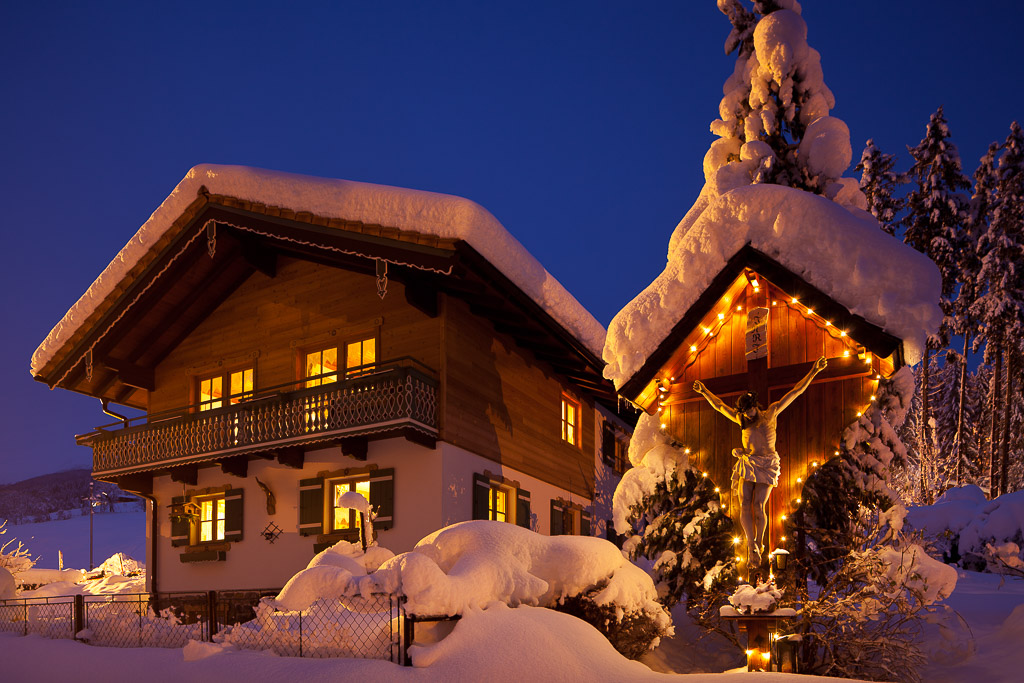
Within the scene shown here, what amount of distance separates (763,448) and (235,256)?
47.9 feet

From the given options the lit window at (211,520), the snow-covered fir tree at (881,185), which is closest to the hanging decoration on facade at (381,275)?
the lit window at (211,520)

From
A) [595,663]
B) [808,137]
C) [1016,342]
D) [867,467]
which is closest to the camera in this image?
[595,663]

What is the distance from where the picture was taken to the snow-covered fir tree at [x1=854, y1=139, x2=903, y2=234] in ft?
107

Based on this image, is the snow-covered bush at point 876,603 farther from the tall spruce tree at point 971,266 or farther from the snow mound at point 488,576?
the tall spruce tree at point 971,266

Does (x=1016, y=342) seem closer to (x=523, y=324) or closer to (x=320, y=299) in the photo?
(x=523, y=324)

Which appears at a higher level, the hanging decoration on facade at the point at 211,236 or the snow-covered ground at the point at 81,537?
the hanging decoration on facade at the point at 211,236

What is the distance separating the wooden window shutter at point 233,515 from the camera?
18.7 m

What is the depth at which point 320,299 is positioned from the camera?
18.7 metres

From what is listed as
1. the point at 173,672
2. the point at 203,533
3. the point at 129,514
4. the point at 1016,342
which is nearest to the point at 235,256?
the point at 203,533

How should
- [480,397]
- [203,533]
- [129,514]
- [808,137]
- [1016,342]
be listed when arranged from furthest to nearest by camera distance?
[129,514]
[1016,342]
[203,533]
[480,397]
[808,137]

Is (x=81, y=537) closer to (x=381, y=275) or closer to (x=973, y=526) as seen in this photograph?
(x=381, y=275)

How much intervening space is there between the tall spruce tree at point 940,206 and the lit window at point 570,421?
1648cm

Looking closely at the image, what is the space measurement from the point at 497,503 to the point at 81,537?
72.6 meters

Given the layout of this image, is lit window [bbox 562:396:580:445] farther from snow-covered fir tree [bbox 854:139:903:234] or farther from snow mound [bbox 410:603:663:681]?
snow-covered fir tree [bbox 854:139:903:234]
